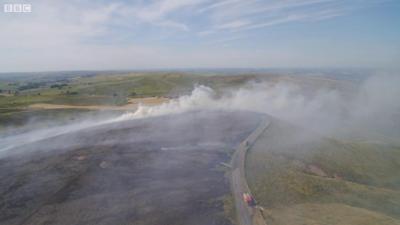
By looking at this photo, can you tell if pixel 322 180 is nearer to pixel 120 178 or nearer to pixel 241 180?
pixel 241 180

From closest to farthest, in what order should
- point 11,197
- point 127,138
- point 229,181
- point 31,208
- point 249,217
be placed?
1. point 249,217
2. point 31,208
3. point 11,197
4. point 229,181
5. point 127,138

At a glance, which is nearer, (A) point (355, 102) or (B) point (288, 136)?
(B) point (288, 136)

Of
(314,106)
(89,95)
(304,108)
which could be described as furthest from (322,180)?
(89,95)

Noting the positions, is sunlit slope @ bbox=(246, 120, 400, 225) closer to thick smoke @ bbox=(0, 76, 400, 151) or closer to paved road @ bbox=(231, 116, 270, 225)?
paved road @ bbox=(231, 116, 270, 225)

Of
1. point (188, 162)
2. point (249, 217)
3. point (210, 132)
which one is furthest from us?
point (210, 132)

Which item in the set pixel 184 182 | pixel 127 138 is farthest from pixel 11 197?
pixel 127 138

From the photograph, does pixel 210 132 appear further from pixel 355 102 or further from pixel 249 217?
pixel 355 102
